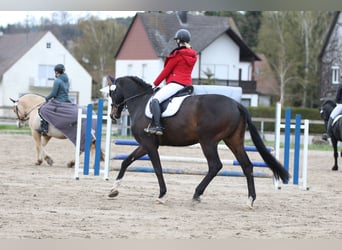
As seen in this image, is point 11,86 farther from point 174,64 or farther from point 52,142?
point 174,64

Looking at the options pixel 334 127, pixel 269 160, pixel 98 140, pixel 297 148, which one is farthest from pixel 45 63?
pixel 269 160

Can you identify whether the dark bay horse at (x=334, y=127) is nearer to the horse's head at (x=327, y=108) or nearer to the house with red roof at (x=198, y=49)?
the horse's head at (x=327, y=108)

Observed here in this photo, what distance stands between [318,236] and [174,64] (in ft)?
12.5

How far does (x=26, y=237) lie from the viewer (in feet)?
25.4

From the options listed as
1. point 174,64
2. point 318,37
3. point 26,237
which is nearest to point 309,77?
point 318,37

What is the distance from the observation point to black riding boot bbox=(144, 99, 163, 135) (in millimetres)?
11172

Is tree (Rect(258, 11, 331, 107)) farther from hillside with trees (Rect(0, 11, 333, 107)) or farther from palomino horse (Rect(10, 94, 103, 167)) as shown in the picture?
palomino horse (Rect(10, 94, 103, 167))

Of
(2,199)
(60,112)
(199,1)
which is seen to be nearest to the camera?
(199,1)

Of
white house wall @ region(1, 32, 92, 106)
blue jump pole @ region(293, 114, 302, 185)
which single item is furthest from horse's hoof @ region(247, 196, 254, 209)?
white house wall @ region(1, 32, 92, 106)

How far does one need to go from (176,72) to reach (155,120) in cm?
76

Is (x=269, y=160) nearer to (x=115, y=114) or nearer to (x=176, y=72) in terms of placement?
(x=176, y=72)

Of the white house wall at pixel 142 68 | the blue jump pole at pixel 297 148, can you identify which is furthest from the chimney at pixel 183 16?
the blue jump pole at pixel 297 148

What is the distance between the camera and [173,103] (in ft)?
37.0

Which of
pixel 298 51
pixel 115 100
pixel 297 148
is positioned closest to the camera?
pixel 115 100
